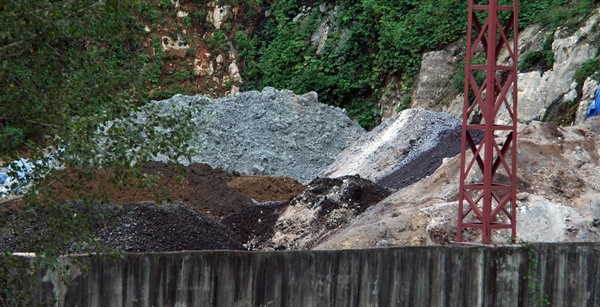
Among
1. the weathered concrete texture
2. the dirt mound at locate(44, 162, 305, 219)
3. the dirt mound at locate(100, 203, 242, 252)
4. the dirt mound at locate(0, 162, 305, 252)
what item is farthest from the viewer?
the dirt mound at locate(44, 162, 305, 219)

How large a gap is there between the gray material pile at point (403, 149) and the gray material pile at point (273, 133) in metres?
1.05

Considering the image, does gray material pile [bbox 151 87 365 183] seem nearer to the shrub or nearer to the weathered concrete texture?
the weathered concrete texture

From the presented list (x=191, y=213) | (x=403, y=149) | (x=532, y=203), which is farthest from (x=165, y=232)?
(x=403, y=149)

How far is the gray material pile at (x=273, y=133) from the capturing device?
101 feet

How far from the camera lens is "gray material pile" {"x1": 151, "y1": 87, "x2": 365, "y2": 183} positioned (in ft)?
101

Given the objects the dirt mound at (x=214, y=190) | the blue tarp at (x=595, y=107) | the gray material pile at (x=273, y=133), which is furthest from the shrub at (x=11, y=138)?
the gray material pile at (x=273, y=133)

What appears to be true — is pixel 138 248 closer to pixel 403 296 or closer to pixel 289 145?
pixel 403 296

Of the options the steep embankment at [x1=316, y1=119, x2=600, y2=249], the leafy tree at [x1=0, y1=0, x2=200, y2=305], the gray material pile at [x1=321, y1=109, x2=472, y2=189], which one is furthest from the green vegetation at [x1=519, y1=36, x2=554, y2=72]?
the leafy tree at [x1=0, y1=0, x2=200, y2=305]

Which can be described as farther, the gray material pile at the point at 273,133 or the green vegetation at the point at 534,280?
the gray material pile at the point at 273,133

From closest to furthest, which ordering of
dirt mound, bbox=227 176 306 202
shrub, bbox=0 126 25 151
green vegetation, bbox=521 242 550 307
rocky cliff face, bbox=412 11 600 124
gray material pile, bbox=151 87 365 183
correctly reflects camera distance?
shrub, bbox=0 126 25 151
green vegetation, bbox=521 242 550 307
rocky cliff face, bbox=412 11 600 124
dirt mound, bbox=227 176 306 202
gray material pile, bbox=151 87 365 183

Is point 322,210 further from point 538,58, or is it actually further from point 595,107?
point 538,58

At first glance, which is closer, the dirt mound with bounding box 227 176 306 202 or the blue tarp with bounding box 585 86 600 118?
the blue tarp with bounding box 585 86 600 118

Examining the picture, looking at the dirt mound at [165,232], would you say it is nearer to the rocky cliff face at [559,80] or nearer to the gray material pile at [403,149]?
the gray material pile at [403,149]

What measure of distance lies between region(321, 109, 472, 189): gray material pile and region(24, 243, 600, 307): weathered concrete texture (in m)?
12.4
